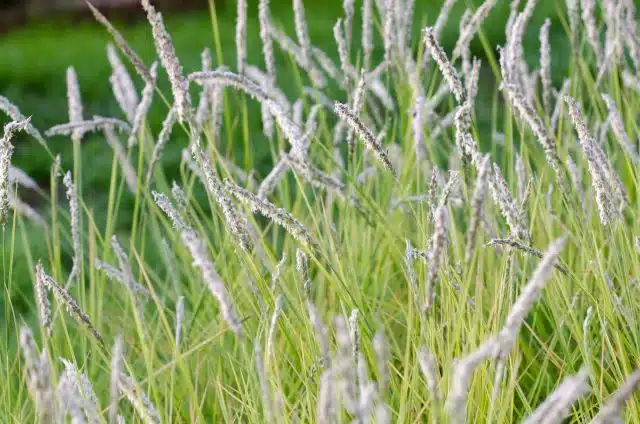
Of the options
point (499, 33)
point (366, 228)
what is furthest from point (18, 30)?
point (366, 228)

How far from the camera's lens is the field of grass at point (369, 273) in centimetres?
101

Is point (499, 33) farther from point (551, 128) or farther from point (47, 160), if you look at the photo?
point (551, 128)

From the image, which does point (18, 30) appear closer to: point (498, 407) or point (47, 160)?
point (47, 160)

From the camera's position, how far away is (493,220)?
1.79 m

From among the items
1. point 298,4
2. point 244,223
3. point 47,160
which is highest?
point 298,4

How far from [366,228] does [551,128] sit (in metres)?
0.46

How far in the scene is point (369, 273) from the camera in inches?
72.7

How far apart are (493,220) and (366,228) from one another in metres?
0.37

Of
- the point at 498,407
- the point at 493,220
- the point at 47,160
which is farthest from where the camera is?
the point at 47,160

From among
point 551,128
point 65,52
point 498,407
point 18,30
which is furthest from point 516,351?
point 18,30

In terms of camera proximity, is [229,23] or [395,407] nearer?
[395,407]

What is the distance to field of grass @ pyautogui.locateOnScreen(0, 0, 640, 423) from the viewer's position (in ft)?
3.33

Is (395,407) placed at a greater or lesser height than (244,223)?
lesser

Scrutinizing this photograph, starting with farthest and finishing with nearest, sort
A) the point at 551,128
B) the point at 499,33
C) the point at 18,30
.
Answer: the point at 18,30 < the point at 499,33 < the point at 551,128
